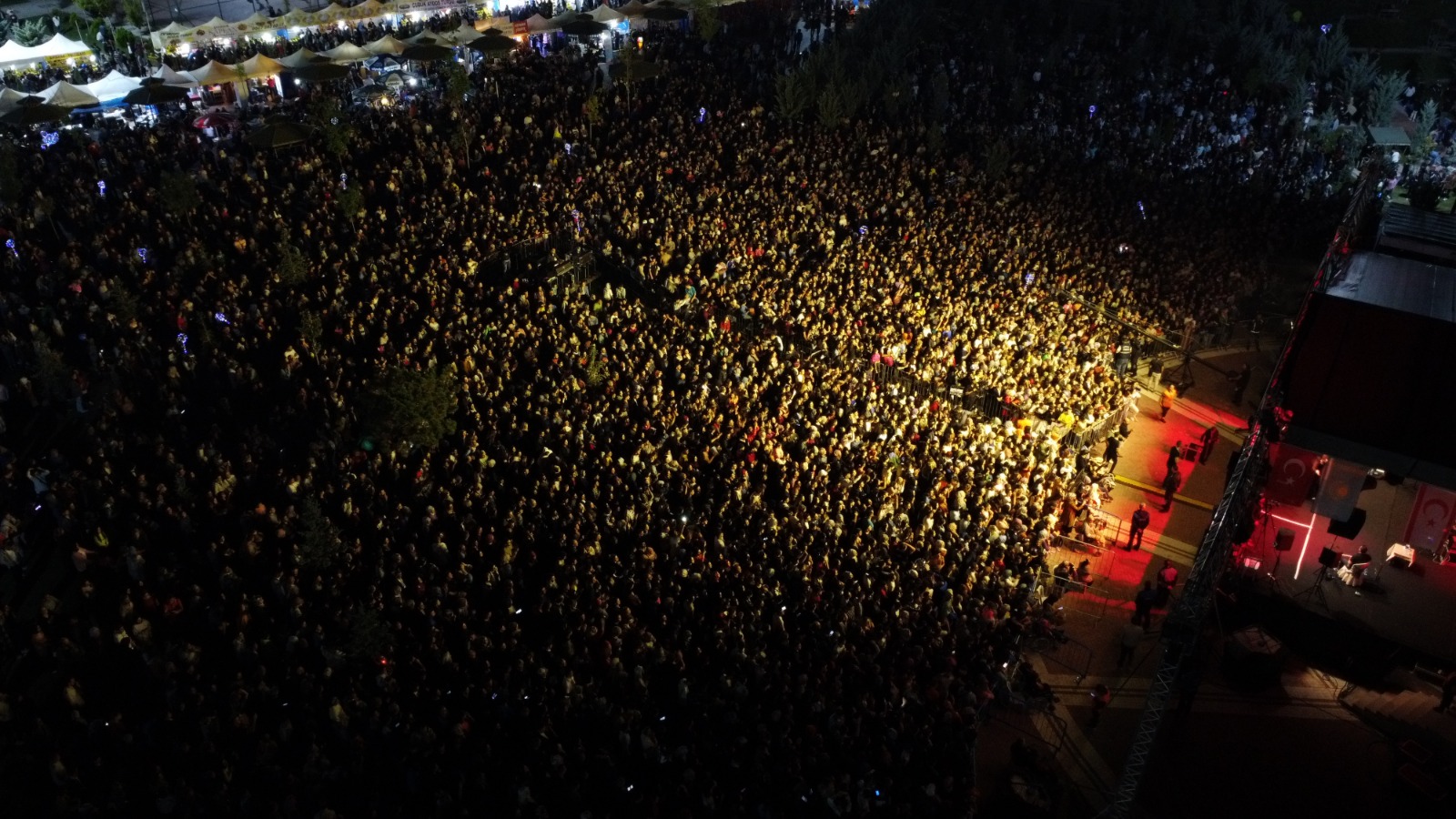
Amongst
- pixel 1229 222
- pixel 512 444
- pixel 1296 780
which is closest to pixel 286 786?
pixel 512 444

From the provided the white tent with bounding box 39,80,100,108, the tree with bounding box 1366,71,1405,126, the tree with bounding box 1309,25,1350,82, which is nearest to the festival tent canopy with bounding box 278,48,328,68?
the white tent with bounding box 39,80,100,108

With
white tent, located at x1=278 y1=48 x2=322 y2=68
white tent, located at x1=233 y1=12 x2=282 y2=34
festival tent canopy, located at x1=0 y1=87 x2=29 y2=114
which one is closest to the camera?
festival tent canopy, located at x1=0 y1=87 x2=29 y2=114

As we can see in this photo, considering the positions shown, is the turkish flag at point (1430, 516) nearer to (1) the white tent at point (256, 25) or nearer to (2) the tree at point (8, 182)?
(2) the tree at point (8, 182)

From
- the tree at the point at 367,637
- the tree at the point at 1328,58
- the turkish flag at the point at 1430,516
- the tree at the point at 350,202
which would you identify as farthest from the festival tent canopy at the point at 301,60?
the tree at the point at 1328,58

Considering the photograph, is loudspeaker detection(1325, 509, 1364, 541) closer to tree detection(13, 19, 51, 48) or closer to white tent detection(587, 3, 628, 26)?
white tent detection(587, 3, 628, 26)

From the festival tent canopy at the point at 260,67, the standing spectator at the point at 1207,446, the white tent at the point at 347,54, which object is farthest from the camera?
the white tent at the point at 347,54

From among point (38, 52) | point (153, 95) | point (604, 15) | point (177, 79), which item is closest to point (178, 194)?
point (153, 95)
